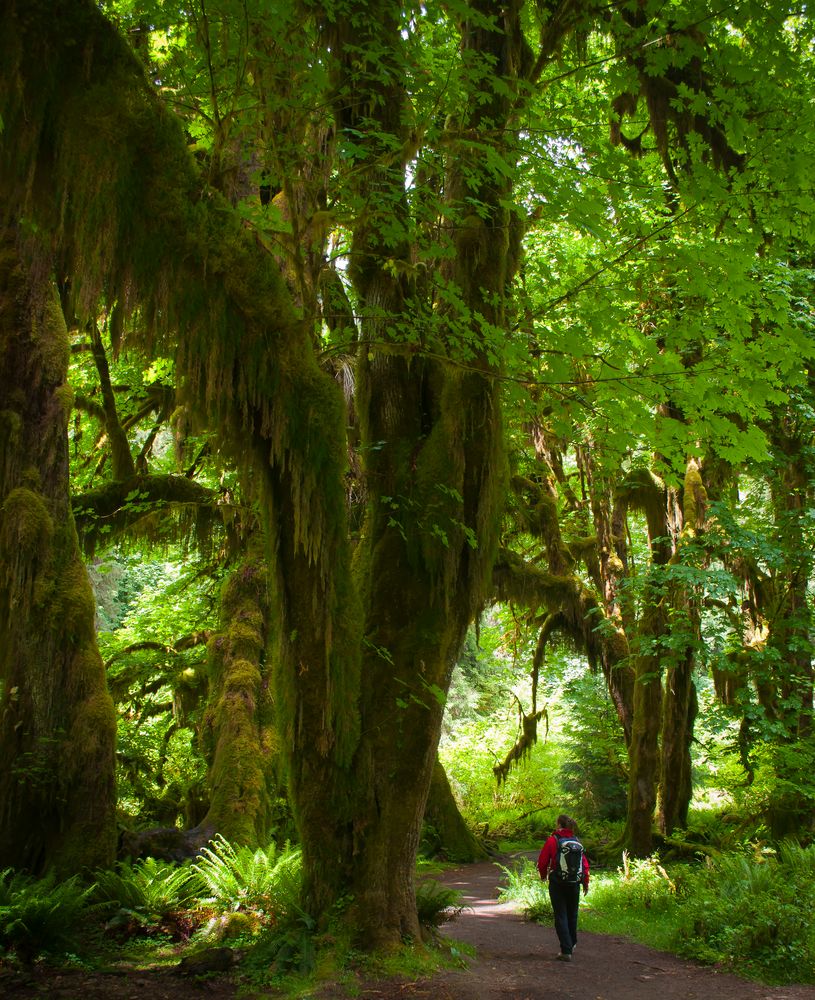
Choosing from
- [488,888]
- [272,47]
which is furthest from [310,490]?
[488,888]

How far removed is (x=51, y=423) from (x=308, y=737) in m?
5.00

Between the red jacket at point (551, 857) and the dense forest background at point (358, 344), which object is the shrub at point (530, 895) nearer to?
the red jacket at point (551, 857)

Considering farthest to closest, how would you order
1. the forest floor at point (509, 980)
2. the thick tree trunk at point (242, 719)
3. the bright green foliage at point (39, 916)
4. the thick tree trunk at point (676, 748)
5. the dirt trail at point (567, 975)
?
the thick tree trunk at point (676, 748) → the thick tree trunk at point (242, 719) → the bright green foliage at point (39, 916) → the dirt trail at point (567, 975) → the forest floor at point (509, 980)

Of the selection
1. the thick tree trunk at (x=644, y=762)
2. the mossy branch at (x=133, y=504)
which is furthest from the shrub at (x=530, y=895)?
the mossy branch at (x=133, y=504)

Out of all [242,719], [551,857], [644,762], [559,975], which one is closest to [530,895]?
[551,857]

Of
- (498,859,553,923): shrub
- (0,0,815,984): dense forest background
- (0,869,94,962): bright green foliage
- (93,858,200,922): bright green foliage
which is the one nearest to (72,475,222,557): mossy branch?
(0,0,815,984): dense forest background

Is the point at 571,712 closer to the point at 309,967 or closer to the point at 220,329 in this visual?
the point at 309,967

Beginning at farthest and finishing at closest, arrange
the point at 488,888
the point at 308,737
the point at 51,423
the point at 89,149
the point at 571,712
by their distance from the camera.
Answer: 1. the point at 571,712
2. the point at 488,888
3. the point at 51,423
4. the point at 308,737
5. the point at 89,149

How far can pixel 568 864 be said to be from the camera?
26.1 feet

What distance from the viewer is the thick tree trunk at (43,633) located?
308 inches

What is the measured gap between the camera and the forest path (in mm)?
5594

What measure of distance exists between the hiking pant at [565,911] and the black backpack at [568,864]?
0.21 feet

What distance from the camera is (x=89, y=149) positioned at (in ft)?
13.8

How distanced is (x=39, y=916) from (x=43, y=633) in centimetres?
286
